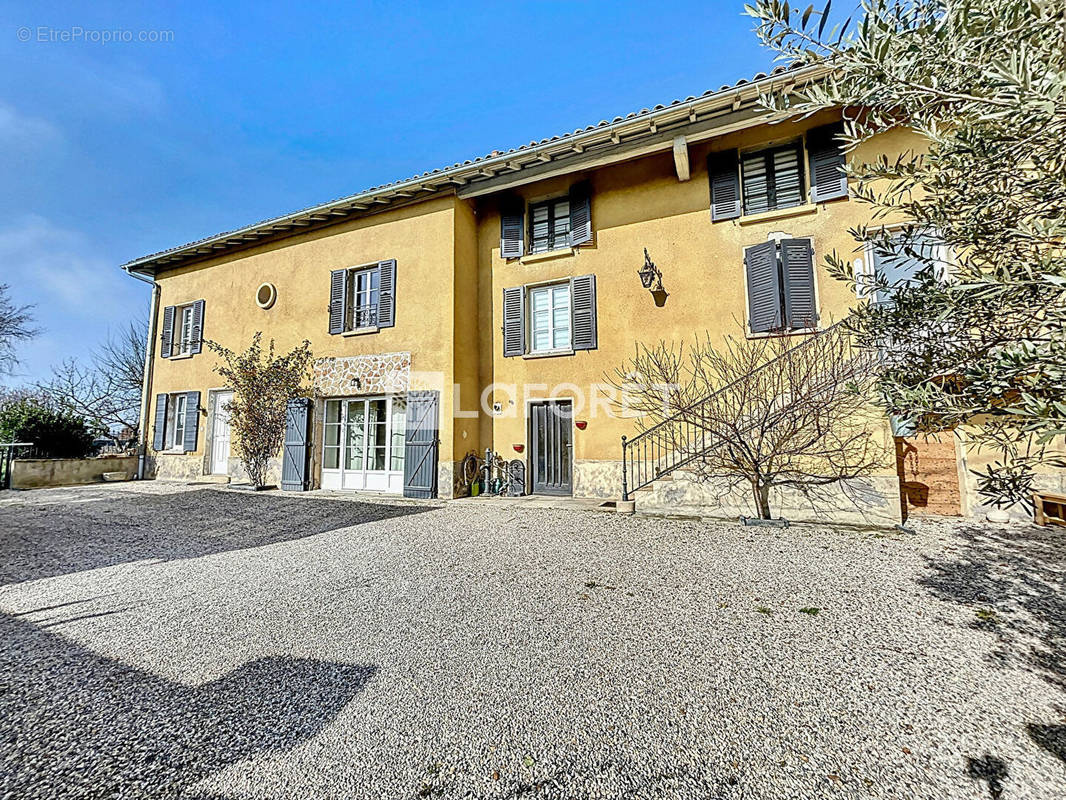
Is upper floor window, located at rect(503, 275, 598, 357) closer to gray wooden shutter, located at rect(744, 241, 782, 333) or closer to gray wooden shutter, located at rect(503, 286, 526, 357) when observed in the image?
gray wooden shutter, located at rect(503, 286, 526, 357)

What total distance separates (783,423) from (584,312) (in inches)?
156

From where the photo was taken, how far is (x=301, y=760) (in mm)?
1771

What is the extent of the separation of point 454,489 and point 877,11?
25.7 feet

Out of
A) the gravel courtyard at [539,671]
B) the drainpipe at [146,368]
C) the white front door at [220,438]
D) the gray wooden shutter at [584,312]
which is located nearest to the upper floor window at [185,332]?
the drainpipe at [146,368]

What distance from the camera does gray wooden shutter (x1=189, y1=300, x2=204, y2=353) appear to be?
37.9 ft

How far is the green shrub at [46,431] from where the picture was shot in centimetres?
1020

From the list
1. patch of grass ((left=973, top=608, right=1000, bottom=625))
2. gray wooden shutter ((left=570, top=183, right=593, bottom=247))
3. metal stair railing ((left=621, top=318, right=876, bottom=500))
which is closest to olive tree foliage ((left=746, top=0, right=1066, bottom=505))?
patch of grass ((left=973, top=608, right=1000, bottom=625))

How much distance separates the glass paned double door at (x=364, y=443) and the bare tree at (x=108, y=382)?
1457cm

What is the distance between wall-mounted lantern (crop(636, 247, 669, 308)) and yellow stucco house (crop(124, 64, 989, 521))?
0.29 ft

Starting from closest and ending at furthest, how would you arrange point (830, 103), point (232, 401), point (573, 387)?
point (830, 103), point (573, 387), point (232, 401)

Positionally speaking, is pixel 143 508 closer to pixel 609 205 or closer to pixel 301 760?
pixel 301 760

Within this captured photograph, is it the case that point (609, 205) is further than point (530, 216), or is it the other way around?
point (530, 216)

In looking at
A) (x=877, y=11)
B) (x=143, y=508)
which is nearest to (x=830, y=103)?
(x=877, y=11)

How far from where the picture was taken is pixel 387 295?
930 cm
